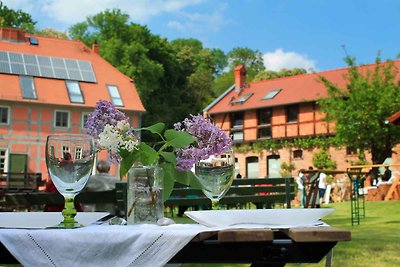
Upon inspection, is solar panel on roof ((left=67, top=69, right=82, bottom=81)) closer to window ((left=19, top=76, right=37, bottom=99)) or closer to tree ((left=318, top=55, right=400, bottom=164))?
window ((left=19, top=76, right=37, bottom=99))

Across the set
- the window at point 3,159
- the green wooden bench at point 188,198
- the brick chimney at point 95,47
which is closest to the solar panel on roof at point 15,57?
the window at point 3,159

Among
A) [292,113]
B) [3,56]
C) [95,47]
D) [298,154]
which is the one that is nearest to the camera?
[3,56]

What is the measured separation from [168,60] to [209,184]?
131ft

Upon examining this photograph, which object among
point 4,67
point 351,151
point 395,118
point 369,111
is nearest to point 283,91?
point 351,151

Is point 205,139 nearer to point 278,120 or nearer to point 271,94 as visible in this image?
point 278,120

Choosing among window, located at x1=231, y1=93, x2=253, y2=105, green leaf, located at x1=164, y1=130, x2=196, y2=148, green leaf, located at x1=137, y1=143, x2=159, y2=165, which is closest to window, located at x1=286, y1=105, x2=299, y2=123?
window, located at x1=231, y1=93, x2=253, y2=105

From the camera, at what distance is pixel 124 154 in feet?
6.49

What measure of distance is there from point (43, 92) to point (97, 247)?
1131 inches

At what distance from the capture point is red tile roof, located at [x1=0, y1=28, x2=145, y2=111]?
28.5 metres

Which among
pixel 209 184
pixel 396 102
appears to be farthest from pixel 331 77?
pixel 209 184

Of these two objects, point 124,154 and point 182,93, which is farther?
point 182,93

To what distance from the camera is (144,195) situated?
1.95m

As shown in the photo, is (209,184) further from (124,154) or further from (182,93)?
(182,93)

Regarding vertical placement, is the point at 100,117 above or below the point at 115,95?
below
